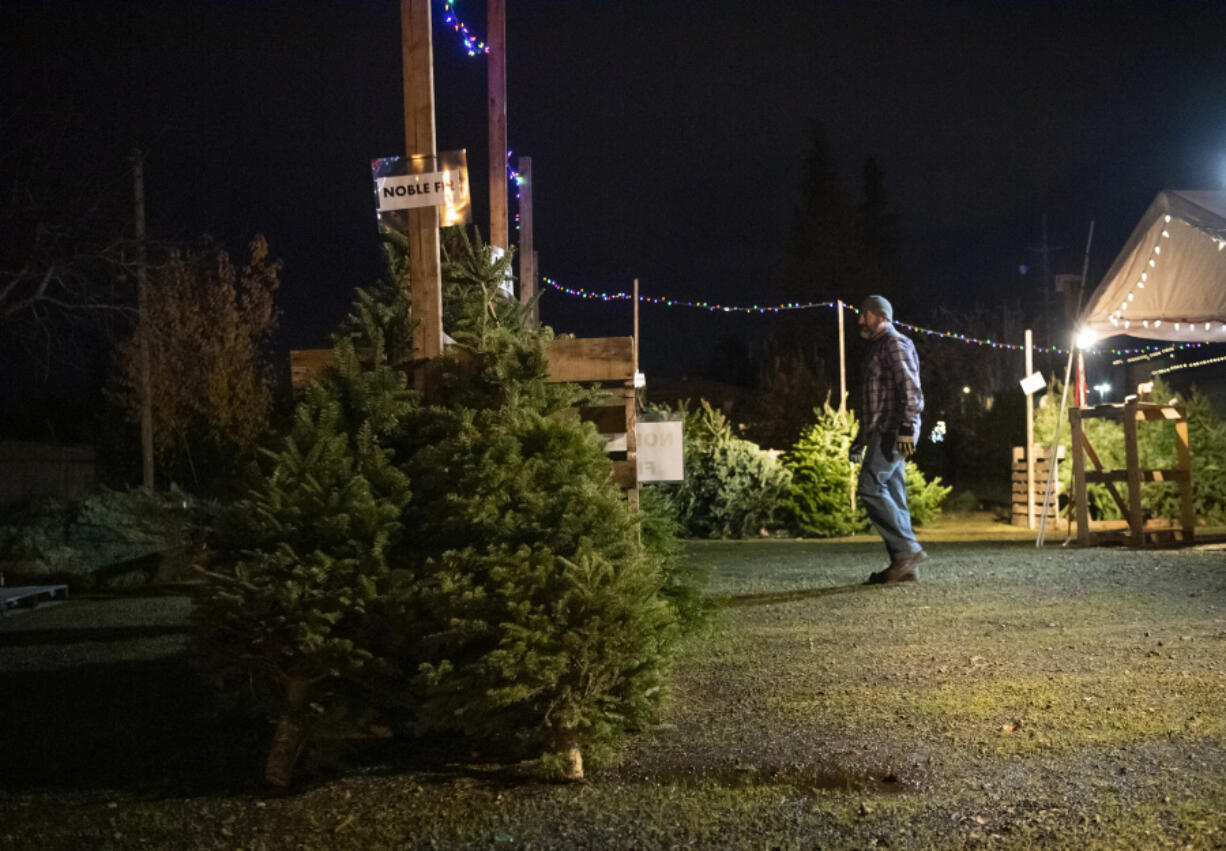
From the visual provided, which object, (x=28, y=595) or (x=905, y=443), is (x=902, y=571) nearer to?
(x=905, y=443)

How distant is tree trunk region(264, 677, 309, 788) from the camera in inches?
164

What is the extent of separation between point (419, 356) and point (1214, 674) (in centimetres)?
378

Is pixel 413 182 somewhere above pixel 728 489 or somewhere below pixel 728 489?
above

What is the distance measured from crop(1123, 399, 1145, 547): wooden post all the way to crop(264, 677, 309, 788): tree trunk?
9.37 metres

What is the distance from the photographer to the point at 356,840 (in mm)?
3586

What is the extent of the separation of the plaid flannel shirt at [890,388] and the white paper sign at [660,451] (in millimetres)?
2120

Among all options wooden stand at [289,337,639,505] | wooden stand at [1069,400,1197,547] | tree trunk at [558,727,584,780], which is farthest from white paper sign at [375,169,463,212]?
wooden stand at [1069,400,1197,547]

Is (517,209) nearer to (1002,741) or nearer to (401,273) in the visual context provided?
(401,273)

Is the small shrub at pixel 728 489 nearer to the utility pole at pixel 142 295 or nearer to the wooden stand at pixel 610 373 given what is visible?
the utility pole at pixel 142 295

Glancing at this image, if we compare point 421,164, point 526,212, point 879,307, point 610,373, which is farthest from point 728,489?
point 421,164

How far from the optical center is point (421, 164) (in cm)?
565

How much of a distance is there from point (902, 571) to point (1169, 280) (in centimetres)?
591

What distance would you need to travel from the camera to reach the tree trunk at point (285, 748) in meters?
4.16

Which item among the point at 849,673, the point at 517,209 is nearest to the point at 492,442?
the point at 849,673
